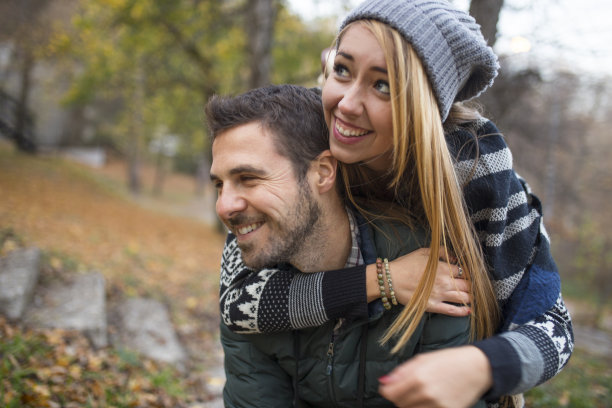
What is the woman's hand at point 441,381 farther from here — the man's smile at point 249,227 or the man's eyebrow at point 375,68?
the man's eyebrow at point 375,68

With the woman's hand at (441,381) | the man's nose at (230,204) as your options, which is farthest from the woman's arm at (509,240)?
the man's nose at (230,204)

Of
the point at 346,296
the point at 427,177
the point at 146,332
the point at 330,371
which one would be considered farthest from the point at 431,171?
the point at 146,332

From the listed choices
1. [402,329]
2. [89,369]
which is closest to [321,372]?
[402,329]

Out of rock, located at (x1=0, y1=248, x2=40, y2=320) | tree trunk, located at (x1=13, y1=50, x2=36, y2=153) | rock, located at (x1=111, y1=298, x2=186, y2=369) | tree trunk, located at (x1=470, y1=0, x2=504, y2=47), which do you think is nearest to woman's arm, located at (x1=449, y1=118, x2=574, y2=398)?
tree trunk, located at (x1=470, y1=0, x2=504, y2=47)

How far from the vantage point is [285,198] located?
1970 millimetres

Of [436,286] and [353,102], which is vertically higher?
[353,102]

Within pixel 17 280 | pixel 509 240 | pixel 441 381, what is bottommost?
pixel 441 381

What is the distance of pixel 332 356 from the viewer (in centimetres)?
200

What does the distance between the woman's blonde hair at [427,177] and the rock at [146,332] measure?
352cm

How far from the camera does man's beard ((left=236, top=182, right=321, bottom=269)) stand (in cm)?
197

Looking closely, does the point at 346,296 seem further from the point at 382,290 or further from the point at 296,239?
the point at 296,239

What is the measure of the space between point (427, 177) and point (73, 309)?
13.8ft

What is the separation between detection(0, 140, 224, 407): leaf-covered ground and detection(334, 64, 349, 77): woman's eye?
2872 mm

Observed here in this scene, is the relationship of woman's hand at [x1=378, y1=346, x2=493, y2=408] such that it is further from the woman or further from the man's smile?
the man's smile
